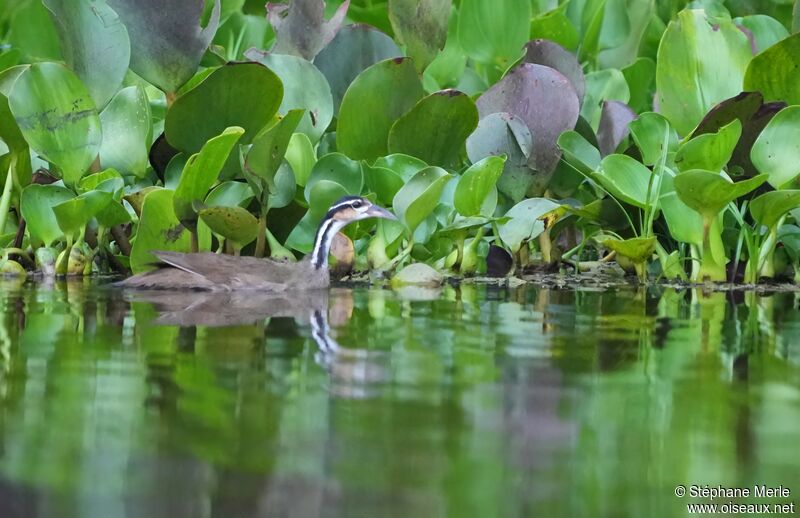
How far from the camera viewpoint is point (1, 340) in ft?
15.7

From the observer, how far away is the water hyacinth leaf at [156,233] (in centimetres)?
742

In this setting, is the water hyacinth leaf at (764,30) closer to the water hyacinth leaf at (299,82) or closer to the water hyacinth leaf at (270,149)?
the water hyacinth leaf at (299,82)

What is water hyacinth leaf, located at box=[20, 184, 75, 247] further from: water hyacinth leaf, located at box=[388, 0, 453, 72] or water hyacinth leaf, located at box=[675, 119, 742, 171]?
water hyacinth leaf, located at box=[675, 119, 742, 171]

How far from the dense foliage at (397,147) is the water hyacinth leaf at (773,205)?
2cm

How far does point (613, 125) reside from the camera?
27.6 ft

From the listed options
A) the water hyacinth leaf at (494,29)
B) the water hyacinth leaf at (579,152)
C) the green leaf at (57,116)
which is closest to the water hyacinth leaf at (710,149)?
the water hyacinth leaf at (579,152)

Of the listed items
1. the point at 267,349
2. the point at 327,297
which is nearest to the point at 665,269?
the point at 327,297

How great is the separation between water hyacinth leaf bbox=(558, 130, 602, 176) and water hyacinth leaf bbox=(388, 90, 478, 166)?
57 cm

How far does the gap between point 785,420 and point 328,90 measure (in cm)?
520

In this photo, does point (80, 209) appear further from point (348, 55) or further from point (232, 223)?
point (348, 55)

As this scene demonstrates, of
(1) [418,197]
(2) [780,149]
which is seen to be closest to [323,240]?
(1) [418,197]

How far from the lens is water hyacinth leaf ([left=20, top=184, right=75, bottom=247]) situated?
7758 millimetres

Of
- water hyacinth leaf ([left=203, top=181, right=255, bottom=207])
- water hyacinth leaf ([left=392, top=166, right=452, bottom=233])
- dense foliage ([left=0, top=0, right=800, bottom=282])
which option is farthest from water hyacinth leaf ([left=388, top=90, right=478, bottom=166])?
water hyacinth leaf ([left=203, top=181, right=255, bottom=207])

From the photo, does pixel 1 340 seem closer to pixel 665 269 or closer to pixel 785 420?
pixel 785 420
